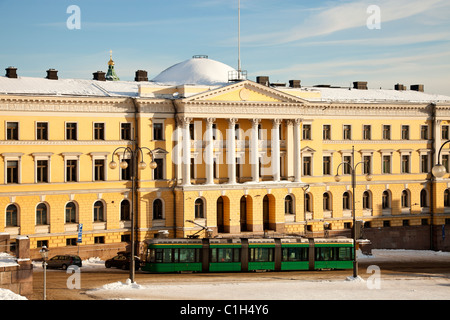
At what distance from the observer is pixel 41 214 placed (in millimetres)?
60688

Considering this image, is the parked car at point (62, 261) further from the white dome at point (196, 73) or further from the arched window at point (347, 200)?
the arched window at point (347, 200)

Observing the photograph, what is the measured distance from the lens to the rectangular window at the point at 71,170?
203ft

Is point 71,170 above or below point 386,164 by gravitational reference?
below

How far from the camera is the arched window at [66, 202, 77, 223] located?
61.9 meters

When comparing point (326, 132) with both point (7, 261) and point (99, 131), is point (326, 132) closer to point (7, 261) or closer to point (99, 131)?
point (99, 131)

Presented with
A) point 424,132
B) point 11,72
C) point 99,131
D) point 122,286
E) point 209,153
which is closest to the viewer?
point 122,286

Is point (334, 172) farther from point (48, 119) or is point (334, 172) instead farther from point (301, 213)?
point (48, 119)

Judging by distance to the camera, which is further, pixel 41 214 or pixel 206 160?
pixel 206 160

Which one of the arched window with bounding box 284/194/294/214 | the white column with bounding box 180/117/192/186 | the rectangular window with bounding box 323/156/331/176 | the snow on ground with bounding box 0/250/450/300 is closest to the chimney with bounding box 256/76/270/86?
the rectangular window with bounding box 323/156/331/176

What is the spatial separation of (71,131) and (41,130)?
2.47 m

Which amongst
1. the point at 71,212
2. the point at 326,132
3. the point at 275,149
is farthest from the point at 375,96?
the point at 71,212

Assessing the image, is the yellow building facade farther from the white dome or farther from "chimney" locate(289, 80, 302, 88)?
the white dome
